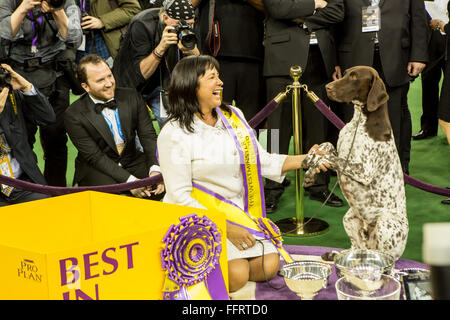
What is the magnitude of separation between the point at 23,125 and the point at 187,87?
1.75 m

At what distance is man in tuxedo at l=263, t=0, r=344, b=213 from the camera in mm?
4609

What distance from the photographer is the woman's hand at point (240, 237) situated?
311 cm

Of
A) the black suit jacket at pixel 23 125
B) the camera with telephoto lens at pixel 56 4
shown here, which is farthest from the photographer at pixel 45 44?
the black suit jacket at pixel 23 125

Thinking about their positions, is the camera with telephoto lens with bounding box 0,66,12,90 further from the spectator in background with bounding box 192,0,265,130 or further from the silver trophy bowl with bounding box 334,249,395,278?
the silver trophy bowl with bounding box 334,249,395,278

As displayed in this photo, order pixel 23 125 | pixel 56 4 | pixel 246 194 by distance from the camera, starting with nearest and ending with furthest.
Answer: pixel 246 194
pixel 23 125
pixel 56 4

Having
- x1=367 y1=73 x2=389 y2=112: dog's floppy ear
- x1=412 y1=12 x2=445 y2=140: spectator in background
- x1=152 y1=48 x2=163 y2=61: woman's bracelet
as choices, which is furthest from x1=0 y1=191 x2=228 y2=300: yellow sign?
x1=412 y1=12 x2=445 y2=140: spectator in background

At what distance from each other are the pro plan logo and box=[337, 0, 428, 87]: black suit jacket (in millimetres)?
3434

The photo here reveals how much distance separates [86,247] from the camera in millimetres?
2129

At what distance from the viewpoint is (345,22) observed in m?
4.92

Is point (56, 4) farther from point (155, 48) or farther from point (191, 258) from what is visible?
point (191, 258)

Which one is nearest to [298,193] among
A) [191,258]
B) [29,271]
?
[191,258]

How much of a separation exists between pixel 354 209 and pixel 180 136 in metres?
0.98

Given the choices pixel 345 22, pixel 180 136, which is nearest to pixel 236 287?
pixel 180 136

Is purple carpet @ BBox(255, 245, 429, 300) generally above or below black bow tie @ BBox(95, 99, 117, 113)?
below
